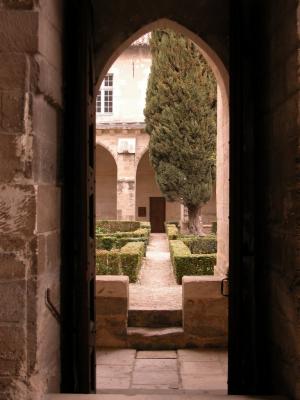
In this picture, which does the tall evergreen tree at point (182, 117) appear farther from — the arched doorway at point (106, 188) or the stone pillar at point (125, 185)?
the arched doorway at point (106, 188)

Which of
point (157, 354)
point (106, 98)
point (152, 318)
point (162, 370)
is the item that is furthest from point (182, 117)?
point (162, 370)

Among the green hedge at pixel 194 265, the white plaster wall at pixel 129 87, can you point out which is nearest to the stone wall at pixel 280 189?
the green hedge at pixel 194 265

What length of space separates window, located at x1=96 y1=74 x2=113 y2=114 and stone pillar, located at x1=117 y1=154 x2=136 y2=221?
363 centimetres

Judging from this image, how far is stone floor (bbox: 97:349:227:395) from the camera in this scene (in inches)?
148

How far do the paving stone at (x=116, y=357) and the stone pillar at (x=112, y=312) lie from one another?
95mm

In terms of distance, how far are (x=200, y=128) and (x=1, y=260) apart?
13.2 m

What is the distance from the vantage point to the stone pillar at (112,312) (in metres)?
4.66

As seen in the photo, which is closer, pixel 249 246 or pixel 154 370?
pixel 249 246

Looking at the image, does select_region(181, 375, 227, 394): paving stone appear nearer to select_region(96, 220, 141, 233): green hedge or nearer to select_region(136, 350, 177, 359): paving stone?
select_region(136, 350, 177, 359): paving stone

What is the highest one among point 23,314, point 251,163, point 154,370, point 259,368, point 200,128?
point 200,128

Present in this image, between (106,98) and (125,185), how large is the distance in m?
5.22

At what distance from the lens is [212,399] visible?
7.59 ft

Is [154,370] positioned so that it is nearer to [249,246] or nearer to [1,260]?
[249,246]

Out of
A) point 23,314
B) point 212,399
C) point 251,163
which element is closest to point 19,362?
point 23,314
